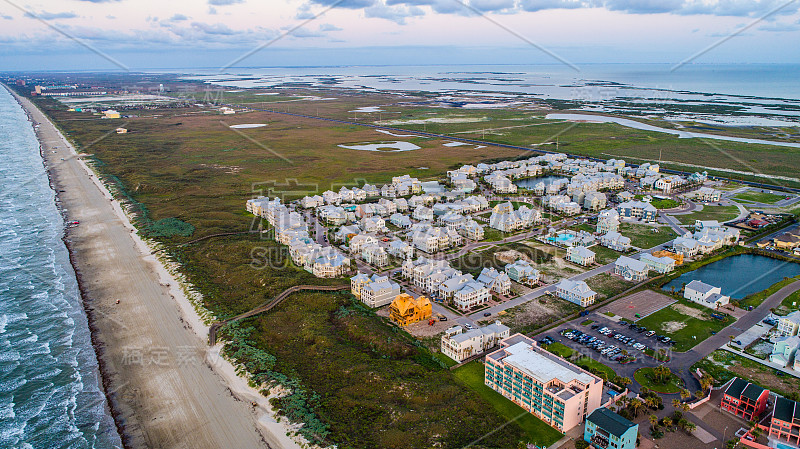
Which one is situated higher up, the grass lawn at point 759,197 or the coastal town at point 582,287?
the grass lawn at point 759,197

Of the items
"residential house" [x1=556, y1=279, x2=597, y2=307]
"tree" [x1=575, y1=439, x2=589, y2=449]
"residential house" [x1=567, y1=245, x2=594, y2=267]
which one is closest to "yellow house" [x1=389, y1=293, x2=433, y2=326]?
"residential house" [x1=556, y1=279, x2=597, y2=307]

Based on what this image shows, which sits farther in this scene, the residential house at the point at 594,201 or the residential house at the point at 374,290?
the residential house at the point at 594,201

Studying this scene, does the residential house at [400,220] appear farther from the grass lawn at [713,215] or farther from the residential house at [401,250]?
the grass lawn at [713,215]

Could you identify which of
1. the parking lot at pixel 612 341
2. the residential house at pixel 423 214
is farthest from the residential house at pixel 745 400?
the residential house at pixel 423 214

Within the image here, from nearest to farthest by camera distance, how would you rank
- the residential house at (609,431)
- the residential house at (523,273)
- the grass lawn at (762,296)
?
the residential house at (609,431)
the grass lawn at (762,296)
the residential house at (523,273)

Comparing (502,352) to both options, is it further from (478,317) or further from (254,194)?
(254,194)

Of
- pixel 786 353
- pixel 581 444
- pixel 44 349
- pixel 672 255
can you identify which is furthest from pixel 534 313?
pixel 44 349

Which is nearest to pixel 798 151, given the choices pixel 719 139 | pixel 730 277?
pixel 719 139
